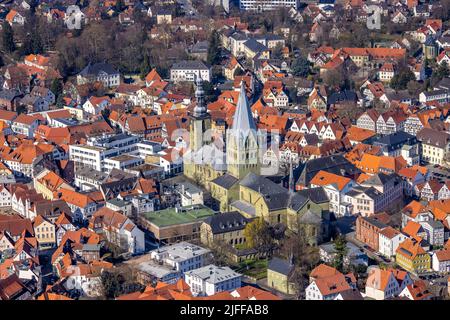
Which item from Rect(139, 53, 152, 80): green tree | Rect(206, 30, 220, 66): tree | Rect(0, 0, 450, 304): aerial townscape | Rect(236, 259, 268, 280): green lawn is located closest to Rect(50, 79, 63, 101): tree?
Rect(0, 0, 450, 304): aerial townscape

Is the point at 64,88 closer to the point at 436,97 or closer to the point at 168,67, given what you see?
the point at 168,67

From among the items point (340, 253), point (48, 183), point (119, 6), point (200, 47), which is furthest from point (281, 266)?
point (119, 6)

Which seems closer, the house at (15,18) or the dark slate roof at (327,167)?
the dark slate roof at (327,167)

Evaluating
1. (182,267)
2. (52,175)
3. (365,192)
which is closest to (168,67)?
(52,175)

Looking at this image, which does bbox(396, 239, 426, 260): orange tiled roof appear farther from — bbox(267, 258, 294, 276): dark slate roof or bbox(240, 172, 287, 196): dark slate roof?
bbox(240, 172, 287, 196): dark slate roof

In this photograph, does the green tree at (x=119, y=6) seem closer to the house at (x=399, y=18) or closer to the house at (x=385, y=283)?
the house at (x=399, y=18)

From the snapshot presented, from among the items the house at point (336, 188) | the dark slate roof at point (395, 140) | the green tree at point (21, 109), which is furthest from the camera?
the green tree at point (21, 109)

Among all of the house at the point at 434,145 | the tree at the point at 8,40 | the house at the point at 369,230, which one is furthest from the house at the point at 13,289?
the tree at the point at 8,40
